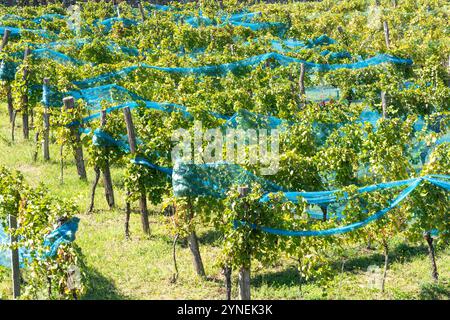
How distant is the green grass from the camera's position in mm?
9336

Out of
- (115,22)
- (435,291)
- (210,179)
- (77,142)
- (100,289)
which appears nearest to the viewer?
(435,291)

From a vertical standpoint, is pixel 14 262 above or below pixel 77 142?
below

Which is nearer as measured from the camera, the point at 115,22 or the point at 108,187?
the point at 108,187

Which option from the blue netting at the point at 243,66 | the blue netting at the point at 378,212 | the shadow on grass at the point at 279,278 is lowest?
the shadow on grass at the point at 279,278

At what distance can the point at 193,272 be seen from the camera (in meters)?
10.2

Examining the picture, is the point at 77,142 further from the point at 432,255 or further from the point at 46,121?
the point at 432,255

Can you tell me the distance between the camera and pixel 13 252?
26.8ft

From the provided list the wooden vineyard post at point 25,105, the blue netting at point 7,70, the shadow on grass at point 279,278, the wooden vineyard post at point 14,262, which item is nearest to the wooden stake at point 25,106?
the wooden vineyard post at point 25,105

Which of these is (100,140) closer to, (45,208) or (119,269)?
(119,269)

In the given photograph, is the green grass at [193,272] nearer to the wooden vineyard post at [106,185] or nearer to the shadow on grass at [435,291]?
the shadow on grass at [435,291]

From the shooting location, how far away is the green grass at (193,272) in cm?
934

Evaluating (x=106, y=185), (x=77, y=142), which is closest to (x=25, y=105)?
(x=77, y=142)

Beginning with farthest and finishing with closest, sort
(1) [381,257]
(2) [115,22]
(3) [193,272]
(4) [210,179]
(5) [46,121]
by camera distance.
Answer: (2) [115,22], (5) [46,121], (1) [381,257], (3) [193,272], (4) [210,179]
